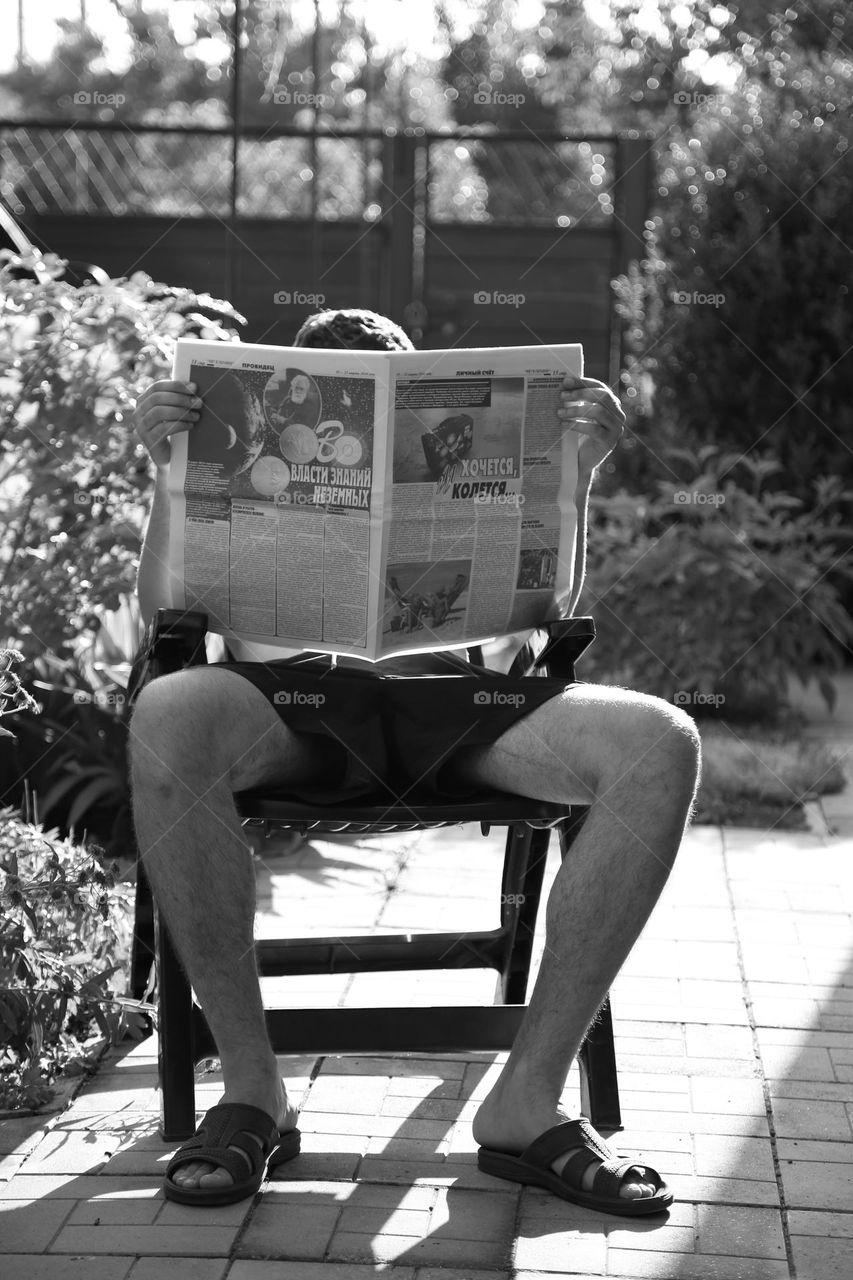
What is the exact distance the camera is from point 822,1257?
1.67m

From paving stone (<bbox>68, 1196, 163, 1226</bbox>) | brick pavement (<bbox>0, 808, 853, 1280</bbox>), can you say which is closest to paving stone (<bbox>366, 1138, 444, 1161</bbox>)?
brick pavement (<bbox>0, 808, 853, 1280</bbox>)

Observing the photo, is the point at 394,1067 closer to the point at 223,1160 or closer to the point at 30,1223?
the point at 223,1160

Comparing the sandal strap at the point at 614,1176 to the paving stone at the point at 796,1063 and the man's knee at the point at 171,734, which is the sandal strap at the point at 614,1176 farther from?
the man's knee at the point at 171,734

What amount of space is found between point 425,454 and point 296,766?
1.54 feet

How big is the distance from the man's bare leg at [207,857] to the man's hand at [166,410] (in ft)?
1.22

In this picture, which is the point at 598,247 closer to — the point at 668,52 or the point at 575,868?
the point at 575,868

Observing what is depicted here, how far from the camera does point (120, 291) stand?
304cm

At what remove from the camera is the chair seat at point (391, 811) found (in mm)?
1867

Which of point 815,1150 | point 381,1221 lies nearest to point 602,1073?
point 815,1150

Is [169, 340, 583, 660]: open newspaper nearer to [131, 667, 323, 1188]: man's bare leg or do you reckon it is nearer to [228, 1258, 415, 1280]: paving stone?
[131, 667, 323, 1188]: man's bare leg

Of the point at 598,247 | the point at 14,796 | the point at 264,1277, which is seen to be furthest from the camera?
the point at 598,247

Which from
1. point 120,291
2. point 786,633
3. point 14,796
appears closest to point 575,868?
point 120,291

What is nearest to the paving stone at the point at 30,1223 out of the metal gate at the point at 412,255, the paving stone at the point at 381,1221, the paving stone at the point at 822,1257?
the paving stone at the point at 381,1221

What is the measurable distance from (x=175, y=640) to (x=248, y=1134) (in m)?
0.66
